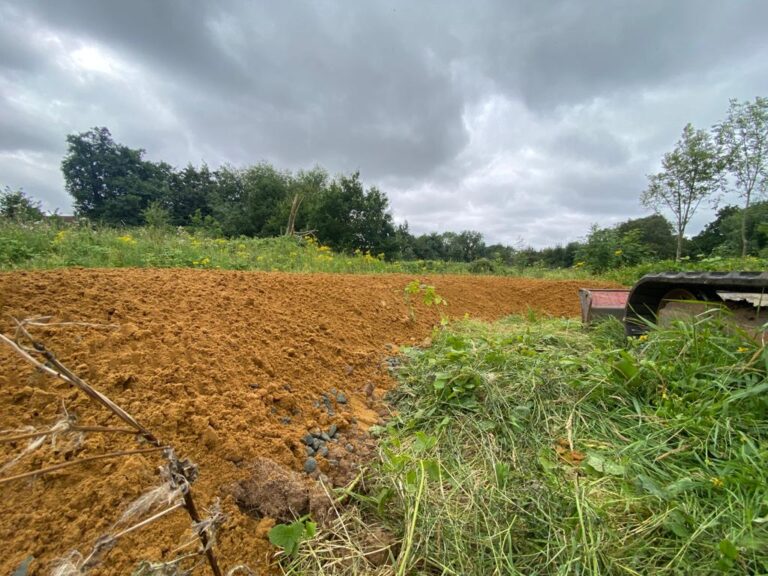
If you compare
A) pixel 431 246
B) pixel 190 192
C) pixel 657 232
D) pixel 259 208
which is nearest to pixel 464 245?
pixel 431 246

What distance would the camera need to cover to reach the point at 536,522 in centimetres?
118

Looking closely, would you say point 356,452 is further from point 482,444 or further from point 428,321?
point 428,321

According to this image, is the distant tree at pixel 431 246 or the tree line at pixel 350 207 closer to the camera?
the tree line at pixel 350 207

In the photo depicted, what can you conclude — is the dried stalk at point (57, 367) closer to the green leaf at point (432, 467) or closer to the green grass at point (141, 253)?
the green leaf at point (432, 467)

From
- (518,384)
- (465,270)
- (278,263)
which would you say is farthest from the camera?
(465,270)

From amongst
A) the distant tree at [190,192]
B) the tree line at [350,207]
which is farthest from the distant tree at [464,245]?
the distant tree at [190,192]

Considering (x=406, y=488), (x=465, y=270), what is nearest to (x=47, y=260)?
(x=406, y=488)

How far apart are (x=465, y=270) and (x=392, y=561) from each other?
10907 millimetres

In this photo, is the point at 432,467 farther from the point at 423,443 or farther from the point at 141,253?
the point at 141,253

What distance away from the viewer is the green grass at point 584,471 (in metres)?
1.05

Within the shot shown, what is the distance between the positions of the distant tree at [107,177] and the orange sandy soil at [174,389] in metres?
42.8

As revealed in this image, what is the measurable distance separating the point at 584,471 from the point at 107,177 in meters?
51.8

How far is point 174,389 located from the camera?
147 centimetres

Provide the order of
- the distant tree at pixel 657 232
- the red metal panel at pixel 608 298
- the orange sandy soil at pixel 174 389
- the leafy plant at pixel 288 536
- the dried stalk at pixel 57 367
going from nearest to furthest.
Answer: the dried stalk at pixel 57 367 → the orange sandy soil at pixel 174 389 → the leafy plant at pixel 288 536 → the red metal panel at pixel 608 298 → the distant tree at pixel 657 232
